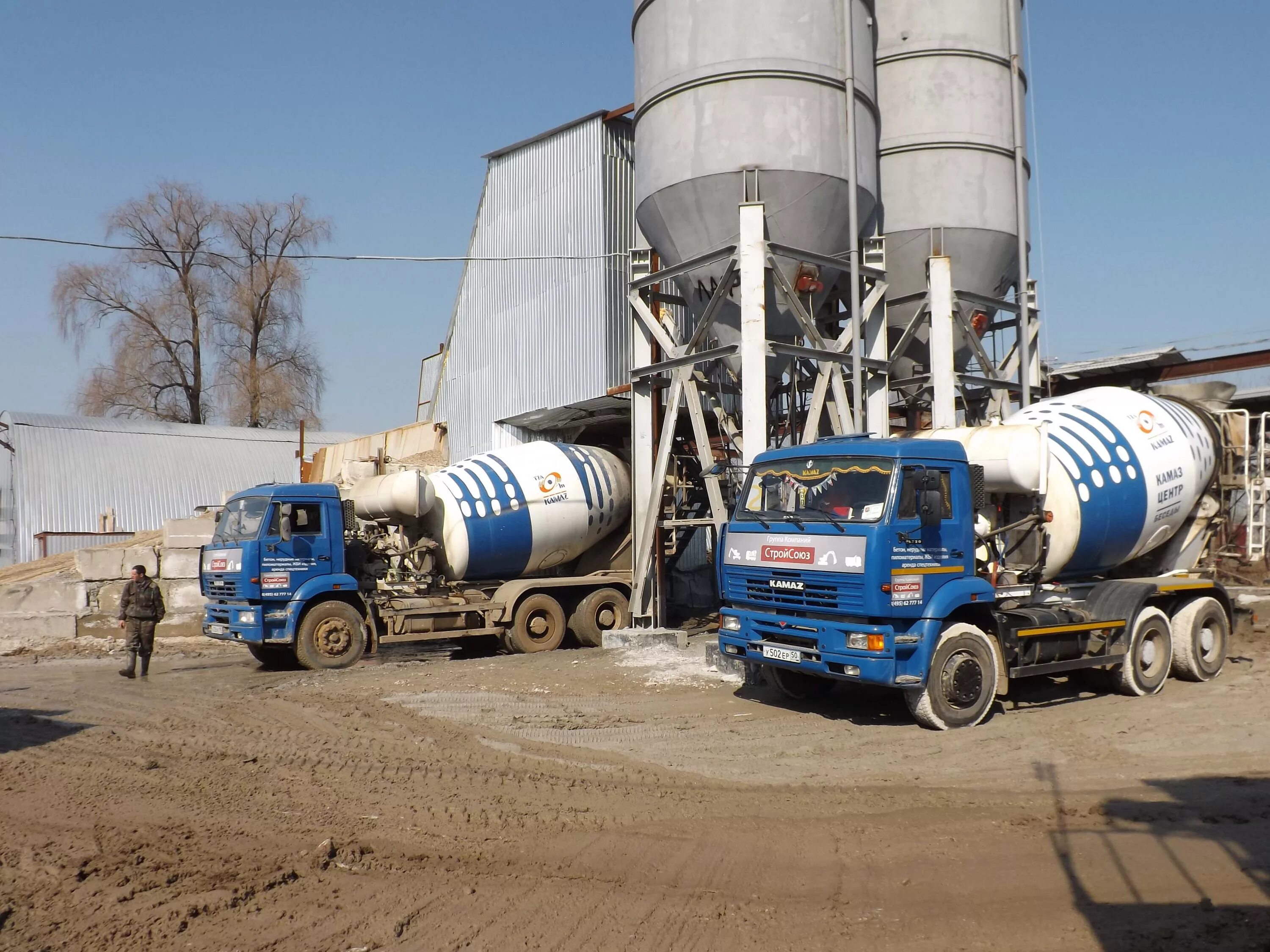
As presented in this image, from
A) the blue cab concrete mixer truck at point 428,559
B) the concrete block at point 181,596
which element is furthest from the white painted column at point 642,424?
the concrete block at point 181,596

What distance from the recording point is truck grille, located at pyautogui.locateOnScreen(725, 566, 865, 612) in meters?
8.95

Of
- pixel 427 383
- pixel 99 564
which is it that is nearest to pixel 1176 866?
pixel 99 564

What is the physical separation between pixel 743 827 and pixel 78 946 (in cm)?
361

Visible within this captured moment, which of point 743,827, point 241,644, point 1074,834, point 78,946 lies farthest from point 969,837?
point 241,644

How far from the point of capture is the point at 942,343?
17.0 metres

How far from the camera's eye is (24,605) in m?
18.8

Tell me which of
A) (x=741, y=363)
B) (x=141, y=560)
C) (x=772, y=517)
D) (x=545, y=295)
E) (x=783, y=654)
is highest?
(x=545, y=295)

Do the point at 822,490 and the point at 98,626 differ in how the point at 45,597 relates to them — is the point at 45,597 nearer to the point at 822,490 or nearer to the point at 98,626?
the point at 98,626

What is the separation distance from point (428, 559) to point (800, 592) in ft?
26.5

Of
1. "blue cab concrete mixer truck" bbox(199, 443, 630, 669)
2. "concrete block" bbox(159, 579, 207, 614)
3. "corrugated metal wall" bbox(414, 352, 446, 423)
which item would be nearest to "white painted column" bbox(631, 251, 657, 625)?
"blue cab concrete mixer truck" bbox(199, 443, 630, 669)

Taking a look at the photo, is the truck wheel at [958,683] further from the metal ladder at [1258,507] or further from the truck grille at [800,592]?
the metal ladder at [1258,507]

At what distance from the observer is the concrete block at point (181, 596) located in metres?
19.5

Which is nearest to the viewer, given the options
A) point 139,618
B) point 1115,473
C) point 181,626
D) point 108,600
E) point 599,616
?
point 1115,473

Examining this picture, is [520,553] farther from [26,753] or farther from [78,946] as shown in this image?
[78,946]
